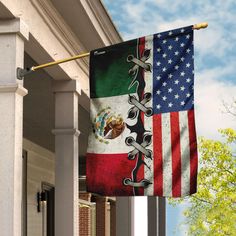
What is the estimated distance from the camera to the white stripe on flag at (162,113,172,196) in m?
10.1

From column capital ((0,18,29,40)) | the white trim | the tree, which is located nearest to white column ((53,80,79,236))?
the white trim

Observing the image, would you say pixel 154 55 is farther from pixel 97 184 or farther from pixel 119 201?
pixel 119 201

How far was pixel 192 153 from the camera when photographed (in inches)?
398

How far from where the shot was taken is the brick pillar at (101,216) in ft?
90.1

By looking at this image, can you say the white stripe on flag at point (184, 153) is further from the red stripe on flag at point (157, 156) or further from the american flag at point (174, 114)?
the red stripe on flag at point (157, 156)

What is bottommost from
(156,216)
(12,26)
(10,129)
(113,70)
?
(156,216)

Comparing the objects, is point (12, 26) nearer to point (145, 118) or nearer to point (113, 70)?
point (113, 70)

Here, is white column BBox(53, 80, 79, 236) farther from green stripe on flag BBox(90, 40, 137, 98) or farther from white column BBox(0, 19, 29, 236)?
white column BBox(0, 19, 29, 236)

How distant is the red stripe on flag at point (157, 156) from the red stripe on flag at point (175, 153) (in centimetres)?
16

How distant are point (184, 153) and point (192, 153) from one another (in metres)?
0.10

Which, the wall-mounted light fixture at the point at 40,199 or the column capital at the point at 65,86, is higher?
the column capital at the point at 65,86

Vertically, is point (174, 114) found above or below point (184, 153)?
above

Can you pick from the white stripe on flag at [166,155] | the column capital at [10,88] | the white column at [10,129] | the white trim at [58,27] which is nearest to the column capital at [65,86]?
the white trim at [58,27]

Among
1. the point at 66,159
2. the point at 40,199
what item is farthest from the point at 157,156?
the point at 40,199
